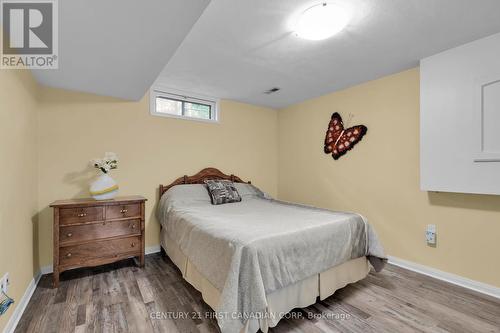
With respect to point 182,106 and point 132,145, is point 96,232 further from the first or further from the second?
point 182,106

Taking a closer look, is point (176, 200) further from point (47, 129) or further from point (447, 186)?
point (447, 186)

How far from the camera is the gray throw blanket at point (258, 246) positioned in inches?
59.3

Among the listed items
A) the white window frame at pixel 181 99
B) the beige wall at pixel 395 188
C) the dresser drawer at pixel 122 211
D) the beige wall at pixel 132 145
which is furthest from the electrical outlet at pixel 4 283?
the beige wall at pixel 395 188

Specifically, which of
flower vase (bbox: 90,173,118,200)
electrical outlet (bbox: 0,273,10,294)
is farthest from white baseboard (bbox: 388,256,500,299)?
electrical outlet (bbox: 0,273,10,294)

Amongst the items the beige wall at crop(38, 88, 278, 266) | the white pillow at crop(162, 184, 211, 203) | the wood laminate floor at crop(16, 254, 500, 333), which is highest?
the beige wall at crop(38, 88, 278, 266)

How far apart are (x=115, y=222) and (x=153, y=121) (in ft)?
4.68

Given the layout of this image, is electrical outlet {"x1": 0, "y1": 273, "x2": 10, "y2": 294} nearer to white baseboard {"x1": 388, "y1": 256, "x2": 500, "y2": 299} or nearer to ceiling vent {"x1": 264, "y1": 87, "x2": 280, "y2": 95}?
ceiling vent {"x1": 264, "y1": 87, "x2": 280, "y2": 95}

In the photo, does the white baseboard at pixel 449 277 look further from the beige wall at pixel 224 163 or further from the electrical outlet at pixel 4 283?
the electrical outlet at pixel 4 283

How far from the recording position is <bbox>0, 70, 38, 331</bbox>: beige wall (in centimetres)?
157

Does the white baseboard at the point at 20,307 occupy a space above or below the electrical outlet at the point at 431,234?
below

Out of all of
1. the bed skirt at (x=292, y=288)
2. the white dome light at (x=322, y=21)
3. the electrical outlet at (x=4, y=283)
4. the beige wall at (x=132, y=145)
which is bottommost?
the bed skirt at (x=292, y=288)

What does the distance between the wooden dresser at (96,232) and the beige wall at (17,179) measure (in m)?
0.24

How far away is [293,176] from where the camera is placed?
4.18m

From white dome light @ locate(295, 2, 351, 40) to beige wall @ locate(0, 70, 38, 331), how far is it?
2131 mm
